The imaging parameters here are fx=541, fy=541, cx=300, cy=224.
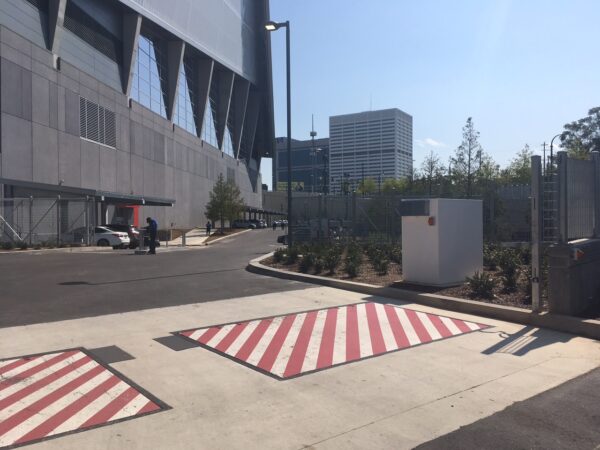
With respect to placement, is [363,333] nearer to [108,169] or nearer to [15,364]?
[15,364]

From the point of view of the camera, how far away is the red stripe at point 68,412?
4.14 meters

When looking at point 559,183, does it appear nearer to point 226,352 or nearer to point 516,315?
point 516,315

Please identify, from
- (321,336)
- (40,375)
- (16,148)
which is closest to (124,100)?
(16,148)

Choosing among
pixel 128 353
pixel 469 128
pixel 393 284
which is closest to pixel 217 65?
pixel 469 128

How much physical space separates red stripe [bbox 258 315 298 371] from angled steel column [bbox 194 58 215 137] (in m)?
55.9

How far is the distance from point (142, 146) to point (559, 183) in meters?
41.4

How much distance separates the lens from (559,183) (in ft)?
26.7

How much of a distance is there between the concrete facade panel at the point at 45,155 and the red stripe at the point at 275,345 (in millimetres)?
27061

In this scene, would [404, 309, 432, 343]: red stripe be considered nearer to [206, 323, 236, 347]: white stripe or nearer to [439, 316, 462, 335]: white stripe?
[439, 316, 462, 335]: white stripe

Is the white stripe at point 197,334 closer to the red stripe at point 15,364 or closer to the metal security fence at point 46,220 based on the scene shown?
the red stripe at point 15,364

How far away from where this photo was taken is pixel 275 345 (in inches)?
269

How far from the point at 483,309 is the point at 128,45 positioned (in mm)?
41302

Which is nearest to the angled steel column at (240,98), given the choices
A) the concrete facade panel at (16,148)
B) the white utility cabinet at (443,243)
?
the concrete facade panel at (16,148)

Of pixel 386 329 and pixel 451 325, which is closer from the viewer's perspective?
pixel 386 329
